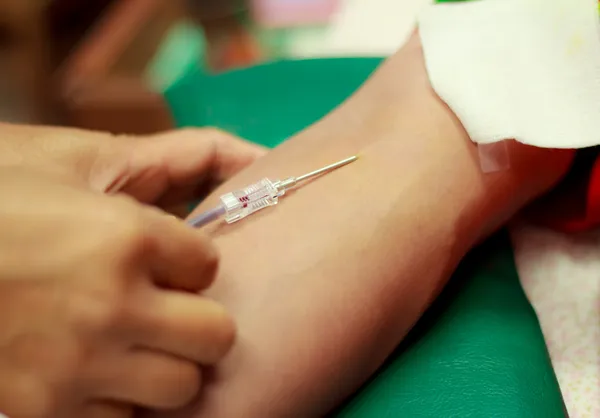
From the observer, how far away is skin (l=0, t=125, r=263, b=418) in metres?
0.32

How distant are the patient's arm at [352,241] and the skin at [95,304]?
7 centimetres

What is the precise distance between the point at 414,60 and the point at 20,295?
430 millimetres

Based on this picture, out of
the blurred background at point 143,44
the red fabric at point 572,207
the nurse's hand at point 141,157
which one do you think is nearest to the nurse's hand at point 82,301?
the nurse's hand at point 141,157

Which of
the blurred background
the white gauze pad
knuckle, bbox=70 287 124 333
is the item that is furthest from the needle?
the blurred background

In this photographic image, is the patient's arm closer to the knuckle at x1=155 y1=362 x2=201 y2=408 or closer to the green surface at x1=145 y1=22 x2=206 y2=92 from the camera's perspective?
the knuckle at x1=155 y1=362 x2=201 y2=408

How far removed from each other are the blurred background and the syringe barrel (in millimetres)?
623

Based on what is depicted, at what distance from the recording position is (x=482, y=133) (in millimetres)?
519

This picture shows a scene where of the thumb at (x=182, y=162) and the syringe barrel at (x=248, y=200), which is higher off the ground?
the syringe barrel at (x=248, y=200)

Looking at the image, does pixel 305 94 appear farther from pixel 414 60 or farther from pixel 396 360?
pixel 396 360

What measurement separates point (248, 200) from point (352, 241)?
0.32 feet

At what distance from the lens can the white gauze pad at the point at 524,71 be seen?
52cm

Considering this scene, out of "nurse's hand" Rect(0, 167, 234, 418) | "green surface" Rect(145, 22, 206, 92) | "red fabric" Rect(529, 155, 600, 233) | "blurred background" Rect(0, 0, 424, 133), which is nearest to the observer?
"nurse's hand" Rect(0, 167, 234, 418)

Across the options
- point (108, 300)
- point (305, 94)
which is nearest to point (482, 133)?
point (108, 300)

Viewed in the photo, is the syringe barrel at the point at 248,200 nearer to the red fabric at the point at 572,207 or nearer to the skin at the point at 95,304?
the skin at the point at 95,304
